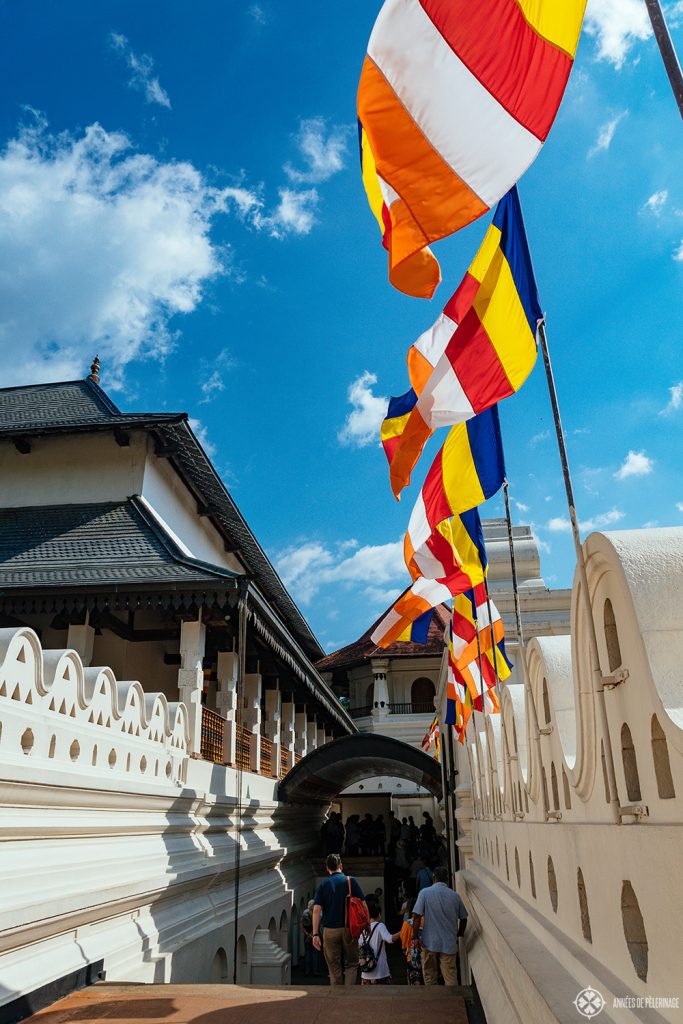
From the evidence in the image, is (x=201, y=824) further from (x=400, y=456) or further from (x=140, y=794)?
(x=400, y=456)

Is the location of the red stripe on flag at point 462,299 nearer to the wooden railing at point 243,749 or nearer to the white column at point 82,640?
the white column at point 82,640

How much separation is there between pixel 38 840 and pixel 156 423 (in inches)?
286

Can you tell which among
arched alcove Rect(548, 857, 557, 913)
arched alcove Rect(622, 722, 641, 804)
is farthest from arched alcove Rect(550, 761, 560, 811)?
arched alcove Rect(622, 722, 641, 804)

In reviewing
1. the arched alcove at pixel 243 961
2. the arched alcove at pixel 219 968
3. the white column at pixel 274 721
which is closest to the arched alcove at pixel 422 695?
the white column at pixel 274 721

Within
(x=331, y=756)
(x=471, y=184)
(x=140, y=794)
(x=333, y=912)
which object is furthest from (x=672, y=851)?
(x=331, y=756)

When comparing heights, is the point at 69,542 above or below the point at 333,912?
above

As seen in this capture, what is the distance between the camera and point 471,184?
312cm

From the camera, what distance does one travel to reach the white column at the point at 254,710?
11.7 m

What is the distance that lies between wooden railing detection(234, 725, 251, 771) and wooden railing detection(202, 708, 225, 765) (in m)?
0.29

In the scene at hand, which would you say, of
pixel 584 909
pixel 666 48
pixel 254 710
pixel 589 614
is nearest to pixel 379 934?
pixel 254 710

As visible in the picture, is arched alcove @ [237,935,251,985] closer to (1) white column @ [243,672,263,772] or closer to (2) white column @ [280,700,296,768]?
(1) white column @ [243,672,263,772]

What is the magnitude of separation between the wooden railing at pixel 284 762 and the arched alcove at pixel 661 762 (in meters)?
13.6

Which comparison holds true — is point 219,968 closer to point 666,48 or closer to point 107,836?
point 107,836
